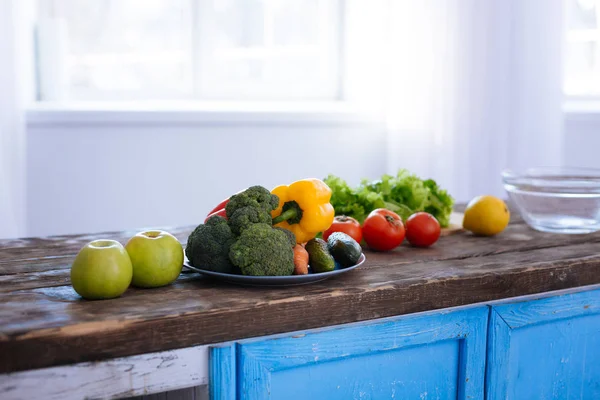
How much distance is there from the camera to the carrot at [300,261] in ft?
3.97

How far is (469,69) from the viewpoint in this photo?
3.46 m

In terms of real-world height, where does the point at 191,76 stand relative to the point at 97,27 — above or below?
below

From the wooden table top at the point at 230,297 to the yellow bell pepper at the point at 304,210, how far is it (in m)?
0.11

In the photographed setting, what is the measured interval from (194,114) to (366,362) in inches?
84.3

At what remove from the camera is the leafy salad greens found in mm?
1707

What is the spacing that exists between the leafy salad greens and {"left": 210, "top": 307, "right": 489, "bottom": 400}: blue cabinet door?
1.50 feet

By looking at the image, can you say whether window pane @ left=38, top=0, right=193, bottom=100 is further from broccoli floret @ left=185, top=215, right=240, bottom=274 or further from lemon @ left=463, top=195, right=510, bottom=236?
Result: broccoli floret @ left=185, top=215, right=240, bottom=274

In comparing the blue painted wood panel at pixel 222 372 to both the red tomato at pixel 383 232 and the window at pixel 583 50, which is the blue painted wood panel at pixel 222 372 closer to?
the red tomato at pixel 383 232

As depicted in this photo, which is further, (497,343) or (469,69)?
(469,69)

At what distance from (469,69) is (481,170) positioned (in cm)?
52

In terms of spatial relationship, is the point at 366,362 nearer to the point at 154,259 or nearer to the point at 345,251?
the point at 345,251

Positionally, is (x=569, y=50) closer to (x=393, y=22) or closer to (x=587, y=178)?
(x=393, y=22)

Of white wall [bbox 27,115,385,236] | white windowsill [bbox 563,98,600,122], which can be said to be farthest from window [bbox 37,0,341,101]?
white windowsill [bbox 563,98,600,122]

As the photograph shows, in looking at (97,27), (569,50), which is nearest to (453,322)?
(97,27)
